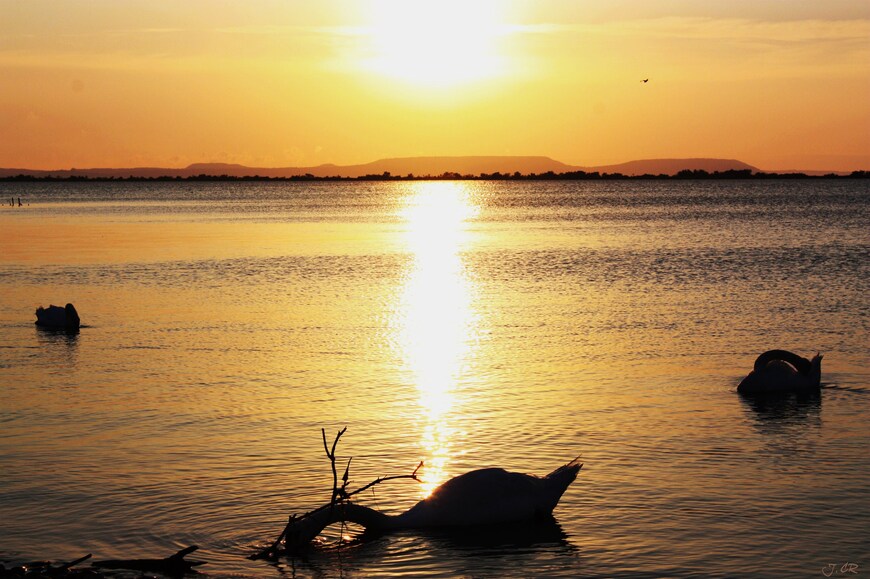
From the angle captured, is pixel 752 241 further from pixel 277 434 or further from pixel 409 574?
pixel 409 574

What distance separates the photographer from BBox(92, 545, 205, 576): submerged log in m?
13.0

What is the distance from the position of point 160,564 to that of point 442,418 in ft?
27.9

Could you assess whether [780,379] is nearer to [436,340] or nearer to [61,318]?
[436,340]

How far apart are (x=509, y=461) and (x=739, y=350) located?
13.2 meters

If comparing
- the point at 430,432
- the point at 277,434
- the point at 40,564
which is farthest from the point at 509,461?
the point at 40,564

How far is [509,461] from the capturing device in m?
17.5

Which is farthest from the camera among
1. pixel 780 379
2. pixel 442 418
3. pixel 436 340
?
pixel 436 340

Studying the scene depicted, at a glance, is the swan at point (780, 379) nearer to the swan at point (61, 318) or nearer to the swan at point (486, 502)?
the swan at point (486, 502)

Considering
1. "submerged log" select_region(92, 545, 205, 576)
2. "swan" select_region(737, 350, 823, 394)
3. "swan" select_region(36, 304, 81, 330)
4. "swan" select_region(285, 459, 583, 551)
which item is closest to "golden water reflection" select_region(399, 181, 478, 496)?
"swan" select_region(285, 459, 583, 551)

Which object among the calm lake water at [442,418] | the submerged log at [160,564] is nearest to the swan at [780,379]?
the calm lake water at [442,418]

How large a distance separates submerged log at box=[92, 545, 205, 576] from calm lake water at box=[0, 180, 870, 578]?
44cm

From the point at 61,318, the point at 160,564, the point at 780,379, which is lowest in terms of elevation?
the point at 160,564

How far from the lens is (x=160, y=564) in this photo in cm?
1304

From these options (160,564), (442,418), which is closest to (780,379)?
(442,418)
